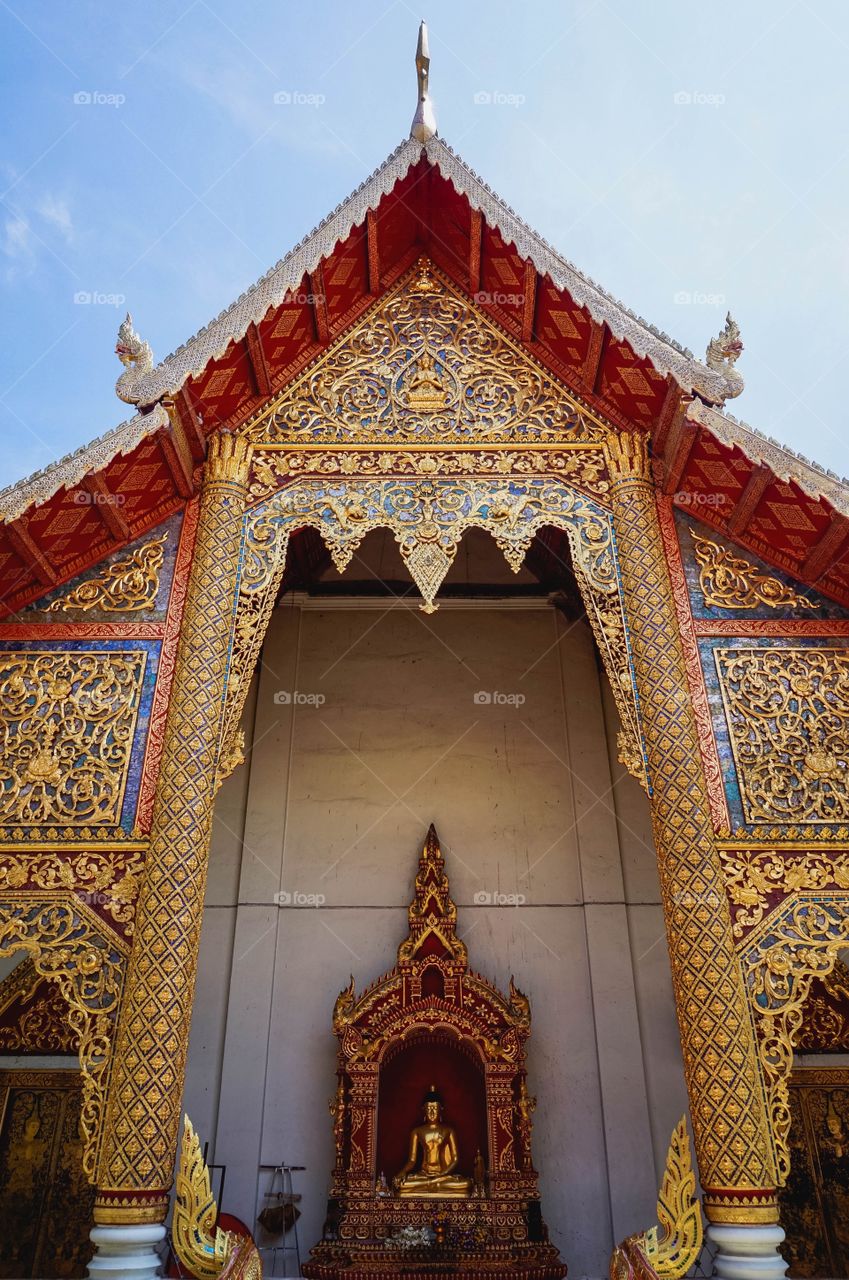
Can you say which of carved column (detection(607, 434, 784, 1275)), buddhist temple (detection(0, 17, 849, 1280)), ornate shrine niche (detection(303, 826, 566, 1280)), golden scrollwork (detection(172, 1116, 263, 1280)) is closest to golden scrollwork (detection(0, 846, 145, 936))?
buddhist temple (detection(0, 17, 849, 1280))

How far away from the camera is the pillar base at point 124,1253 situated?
3.25 meters

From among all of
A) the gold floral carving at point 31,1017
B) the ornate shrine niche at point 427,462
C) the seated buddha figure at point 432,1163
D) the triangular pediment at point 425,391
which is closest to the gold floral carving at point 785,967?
the ornate shrine niche at point 427,462

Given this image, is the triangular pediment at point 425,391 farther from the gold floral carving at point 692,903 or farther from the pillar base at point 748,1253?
the pillar base at point 748,1253

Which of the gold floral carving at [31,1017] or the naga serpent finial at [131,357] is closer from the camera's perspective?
the naga serpent finial at [131,357]

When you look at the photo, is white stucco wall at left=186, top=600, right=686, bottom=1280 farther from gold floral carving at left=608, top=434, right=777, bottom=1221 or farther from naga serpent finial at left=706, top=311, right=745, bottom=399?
naga serpent finial at left=706, top=311, right=745, bottom=399

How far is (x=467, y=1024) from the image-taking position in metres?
5.73

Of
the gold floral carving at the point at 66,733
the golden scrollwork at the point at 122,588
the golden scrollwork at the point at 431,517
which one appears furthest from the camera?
the golden scrollwork at the point at 431,517

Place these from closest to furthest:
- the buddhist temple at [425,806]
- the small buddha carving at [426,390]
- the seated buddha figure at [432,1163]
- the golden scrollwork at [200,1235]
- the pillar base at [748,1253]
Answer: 1. the pillar base at [748,1253]
2. the golden scrollwork at [200,1235]
3. the buddhist temple at [425,806]
4. the small buddha carving at [426,390]
5. the seated buddha figure at [432,1163]

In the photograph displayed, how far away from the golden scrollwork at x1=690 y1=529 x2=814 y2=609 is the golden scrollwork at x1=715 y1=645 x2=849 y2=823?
266 mm

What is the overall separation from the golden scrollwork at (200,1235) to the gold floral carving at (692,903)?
1758 millimetres

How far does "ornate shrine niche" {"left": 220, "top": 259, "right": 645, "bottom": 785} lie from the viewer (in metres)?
4.62

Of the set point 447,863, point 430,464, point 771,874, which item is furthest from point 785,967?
point 447,863

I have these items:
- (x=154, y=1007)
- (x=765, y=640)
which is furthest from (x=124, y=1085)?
(x=765, y=640)

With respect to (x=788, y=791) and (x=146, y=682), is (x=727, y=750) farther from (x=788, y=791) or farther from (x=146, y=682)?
(x=146, y=682)
